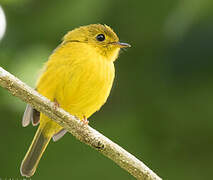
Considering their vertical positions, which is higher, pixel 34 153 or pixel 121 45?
pixel 121 45

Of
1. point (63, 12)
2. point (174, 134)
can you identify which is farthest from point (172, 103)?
point (63, 12)

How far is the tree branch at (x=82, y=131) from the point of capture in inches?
164

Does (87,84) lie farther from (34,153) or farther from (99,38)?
(34,153)

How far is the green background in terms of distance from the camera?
215 inches

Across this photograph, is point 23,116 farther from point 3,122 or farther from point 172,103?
point 172,103

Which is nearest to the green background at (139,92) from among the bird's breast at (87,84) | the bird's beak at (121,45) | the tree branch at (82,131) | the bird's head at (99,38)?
the bird's head at (99,38)

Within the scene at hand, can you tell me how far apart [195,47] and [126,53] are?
4.06 ft

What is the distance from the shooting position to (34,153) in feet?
19.1

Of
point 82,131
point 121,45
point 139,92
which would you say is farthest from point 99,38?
point 82,131

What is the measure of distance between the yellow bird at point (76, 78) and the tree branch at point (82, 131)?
83 cm

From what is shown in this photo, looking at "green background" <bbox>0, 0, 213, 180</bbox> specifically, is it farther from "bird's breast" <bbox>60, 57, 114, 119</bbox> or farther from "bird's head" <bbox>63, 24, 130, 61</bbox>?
"bird's breast" <bbox>60, 57, 114, 119</bbox>

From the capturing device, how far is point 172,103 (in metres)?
5.88

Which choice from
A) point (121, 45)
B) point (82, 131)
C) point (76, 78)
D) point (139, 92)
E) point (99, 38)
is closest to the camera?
point (82, 131)

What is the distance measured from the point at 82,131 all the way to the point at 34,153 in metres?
1.67
